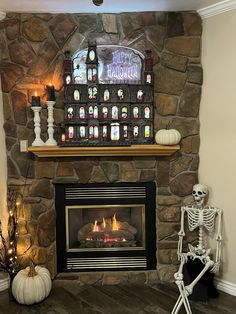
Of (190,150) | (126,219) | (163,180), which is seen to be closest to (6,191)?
(126,219)

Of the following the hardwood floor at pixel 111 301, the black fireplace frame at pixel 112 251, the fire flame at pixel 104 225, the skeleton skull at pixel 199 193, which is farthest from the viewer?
the fire flame at pixel 104 225

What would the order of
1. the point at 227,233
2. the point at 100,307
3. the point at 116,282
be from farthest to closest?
the point at 116,282 → the point at 227,233 → the point at 100,307

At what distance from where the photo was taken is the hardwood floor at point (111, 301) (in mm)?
2447

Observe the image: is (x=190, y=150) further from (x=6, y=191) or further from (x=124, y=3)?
(x=6, y=191)

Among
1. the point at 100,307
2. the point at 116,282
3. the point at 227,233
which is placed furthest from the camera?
the point at 116,282

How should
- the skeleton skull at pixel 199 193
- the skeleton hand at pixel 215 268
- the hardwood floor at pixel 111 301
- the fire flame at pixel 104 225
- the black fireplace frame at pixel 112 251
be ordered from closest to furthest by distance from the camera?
the hardwood floor at pixel 111 301, the skeleton hand at pixel 215 268, the skeleton skull at pixel 199 193, the black fireplace frame at pixel 112 251, the fire flame at pixel 104 225

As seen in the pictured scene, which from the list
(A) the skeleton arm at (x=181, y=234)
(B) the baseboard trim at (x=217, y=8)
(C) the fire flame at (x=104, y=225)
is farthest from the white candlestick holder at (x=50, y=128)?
(B) the baseboard trim at (x=217, y=8)

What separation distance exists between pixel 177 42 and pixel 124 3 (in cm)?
56

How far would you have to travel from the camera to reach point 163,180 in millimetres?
2807

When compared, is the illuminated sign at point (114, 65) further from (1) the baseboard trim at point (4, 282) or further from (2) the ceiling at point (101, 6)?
(1) the baseboard trim at point (4, 282)

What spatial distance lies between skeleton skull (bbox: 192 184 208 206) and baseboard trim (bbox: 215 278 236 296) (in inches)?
27.5

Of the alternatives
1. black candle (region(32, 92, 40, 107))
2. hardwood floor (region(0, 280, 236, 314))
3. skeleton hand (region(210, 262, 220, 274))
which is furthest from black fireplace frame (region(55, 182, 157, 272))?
black candle (region(32, 92, 40, 107))

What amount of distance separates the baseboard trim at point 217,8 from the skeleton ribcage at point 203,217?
1.66 metres

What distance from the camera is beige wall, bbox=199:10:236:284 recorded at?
2574mm
